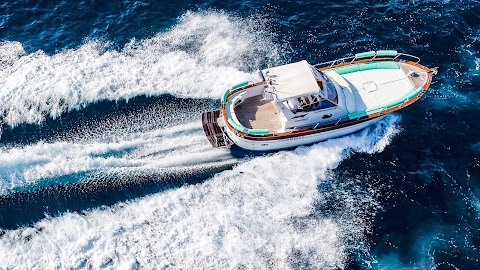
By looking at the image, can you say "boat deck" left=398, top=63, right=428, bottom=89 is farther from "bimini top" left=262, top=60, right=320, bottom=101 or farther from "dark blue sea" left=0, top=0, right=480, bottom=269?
"bimini top" left=262, top=60, right=320, bottom=101

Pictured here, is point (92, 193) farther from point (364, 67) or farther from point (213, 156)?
point (364, 67)

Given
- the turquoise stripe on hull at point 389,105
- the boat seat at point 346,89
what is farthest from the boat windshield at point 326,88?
the turquoise stripe on hull at point 389,105

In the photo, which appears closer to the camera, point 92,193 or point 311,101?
point 92,193

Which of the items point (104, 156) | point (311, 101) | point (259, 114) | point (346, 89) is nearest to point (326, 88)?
point (311, 101)

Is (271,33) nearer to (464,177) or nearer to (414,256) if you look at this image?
(464,177)

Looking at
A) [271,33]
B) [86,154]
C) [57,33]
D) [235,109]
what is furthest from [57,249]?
[271,33]

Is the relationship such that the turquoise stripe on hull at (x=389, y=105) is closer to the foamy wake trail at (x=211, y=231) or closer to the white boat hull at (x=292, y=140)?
the white boat hull at (x=292, y=140)
